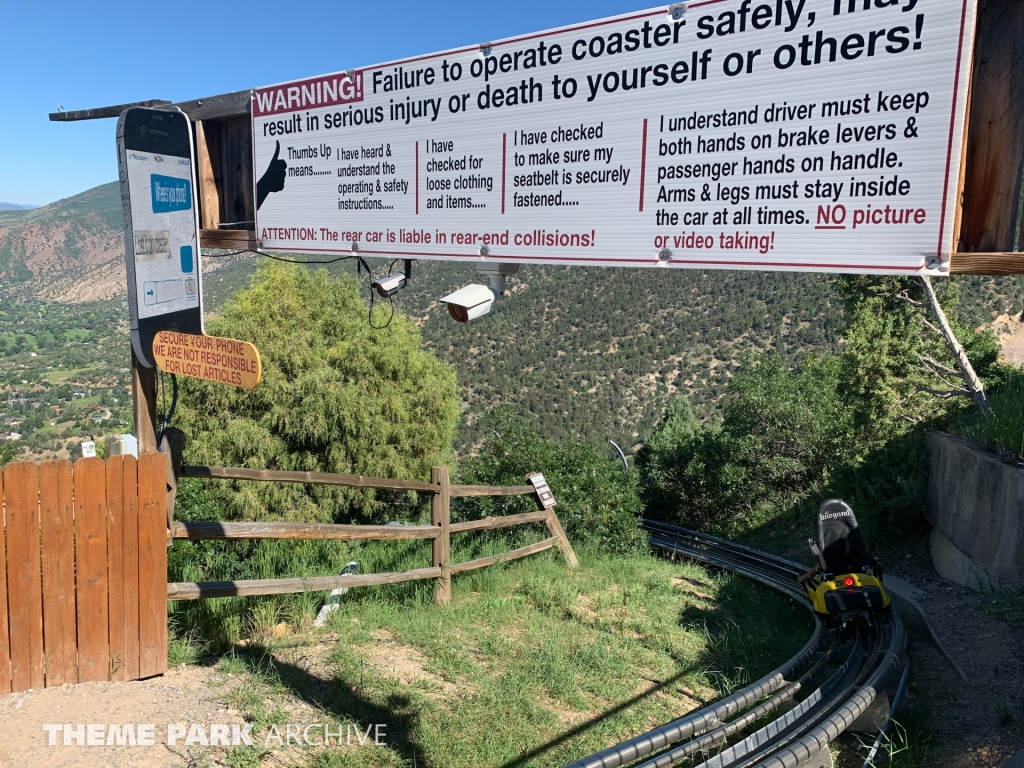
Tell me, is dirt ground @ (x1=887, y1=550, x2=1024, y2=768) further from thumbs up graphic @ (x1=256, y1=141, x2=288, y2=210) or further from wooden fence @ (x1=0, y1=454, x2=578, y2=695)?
thumbs up graphic @ (x1=256, y1=141, x2=288, y2=210)

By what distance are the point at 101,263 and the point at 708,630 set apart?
16161 cm

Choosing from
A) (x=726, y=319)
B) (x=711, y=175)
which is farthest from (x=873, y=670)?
(x=726, y=319)

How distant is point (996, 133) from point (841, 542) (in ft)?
20.2

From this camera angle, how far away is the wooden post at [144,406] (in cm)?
433

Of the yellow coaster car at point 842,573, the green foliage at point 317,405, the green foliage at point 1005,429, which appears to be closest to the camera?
the yellow coaster car at point 842,573

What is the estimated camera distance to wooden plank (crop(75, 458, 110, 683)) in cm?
405

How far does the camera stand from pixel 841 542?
8.23 m

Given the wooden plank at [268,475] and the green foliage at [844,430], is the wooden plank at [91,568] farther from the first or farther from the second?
the green foliage at [844,430]

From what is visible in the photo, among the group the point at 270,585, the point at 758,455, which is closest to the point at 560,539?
the point at 270,585

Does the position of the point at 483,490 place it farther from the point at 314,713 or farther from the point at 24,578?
the point at 24,578

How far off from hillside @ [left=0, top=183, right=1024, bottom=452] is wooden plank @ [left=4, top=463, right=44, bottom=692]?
3658cm

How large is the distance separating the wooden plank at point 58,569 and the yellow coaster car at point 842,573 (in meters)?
6.14

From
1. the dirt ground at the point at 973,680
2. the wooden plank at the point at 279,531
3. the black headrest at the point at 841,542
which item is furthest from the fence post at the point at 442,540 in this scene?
the black headrest at the point at 841,542

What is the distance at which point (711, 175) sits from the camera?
347 centimetres
